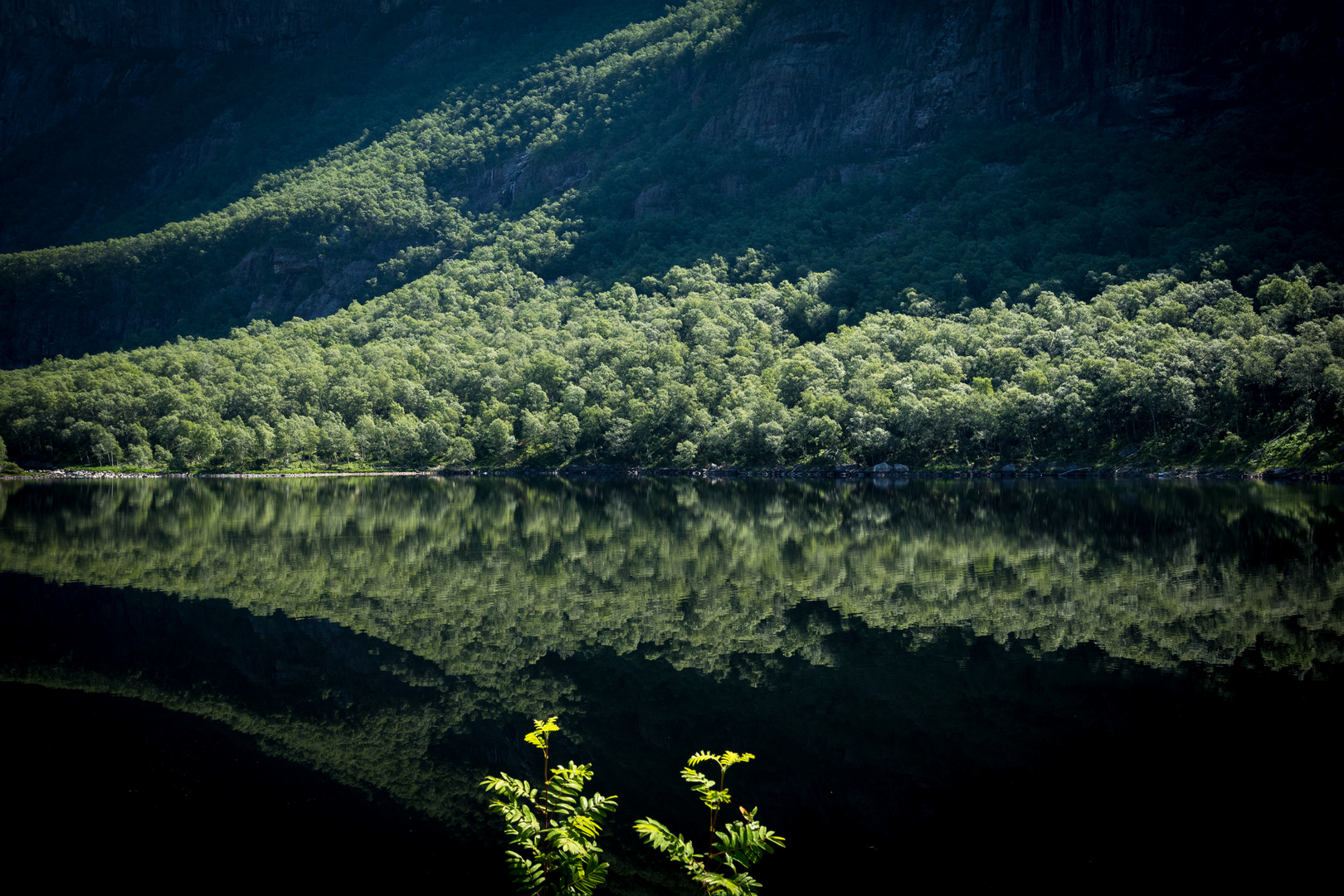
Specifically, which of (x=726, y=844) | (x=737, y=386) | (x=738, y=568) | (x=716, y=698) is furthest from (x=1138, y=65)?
(x=726, y=844)

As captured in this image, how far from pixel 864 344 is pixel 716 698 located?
114m

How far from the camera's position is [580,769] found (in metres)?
7.35

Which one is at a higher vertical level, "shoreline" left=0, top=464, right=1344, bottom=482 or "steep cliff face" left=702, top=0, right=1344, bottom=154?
"steep cliff face" left=702, top=0, right=1344, bottom=154

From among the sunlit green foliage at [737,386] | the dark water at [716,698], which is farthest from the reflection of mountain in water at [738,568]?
the sunlit green foliage at [737,386]

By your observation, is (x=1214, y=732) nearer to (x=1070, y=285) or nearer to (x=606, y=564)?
(x=606, y=564)

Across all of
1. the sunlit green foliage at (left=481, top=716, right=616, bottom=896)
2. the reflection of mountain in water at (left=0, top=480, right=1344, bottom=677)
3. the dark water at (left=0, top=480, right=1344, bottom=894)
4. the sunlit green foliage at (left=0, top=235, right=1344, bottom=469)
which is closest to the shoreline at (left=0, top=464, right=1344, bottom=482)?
the sunlit green foliage at (left=0, top=235, right=1344, bottom=469)

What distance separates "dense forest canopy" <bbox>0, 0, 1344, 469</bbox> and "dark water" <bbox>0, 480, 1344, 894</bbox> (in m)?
59.2

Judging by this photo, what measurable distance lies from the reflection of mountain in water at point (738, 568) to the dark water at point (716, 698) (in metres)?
0.23

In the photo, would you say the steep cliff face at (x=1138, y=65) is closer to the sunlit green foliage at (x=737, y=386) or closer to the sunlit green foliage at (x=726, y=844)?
the sunlit green foliage at (x=737, y=386)

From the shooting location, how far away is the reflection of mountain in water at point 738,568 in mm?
23078

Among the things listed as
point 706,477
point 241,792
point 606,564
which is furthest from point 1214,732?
point 706,477

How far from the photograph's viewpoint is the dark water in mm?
12289

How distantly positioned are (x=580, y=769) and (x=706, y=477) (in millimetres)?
94039

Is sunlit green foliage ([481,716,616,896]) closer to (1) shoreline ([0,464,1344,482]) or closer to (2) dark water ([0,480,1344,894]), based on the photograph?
(2) dark water ([0,480,1344,894])
